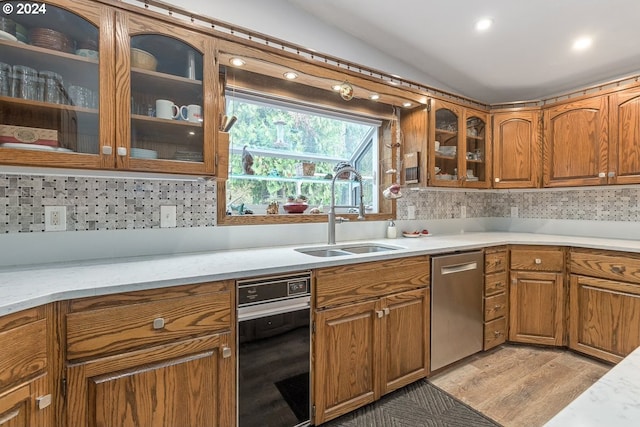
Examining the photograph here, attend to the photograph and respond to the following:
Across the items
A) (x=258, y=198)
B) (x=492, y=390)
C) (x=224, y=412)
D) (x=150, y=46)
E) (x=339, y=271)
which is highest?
(x=150, y=46)

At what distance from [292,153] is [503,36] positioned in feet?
5.91

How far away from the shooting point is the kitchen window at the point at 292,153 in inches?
84.4

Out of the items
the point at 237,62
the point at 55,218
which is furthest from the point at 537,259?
the point at 55,218

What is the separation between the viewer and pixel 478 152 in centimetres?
296

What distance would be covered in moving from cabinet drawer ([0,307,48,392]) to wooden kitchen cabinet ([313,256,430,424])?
1.05 m

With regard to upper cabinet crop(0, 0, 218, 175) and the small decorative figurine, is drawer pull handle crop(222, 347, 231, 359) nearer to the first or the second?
upper cabinet crop(0, 0, 218, 175)

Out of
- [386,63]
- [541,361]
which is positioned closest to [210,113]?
[386,63]

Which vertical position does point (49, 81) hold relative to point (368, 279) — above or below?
above

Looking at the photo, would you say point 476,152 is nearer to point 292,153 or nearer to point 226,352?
point 292,153

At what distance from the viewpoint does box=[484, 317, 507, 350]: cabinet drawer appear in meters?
2.39

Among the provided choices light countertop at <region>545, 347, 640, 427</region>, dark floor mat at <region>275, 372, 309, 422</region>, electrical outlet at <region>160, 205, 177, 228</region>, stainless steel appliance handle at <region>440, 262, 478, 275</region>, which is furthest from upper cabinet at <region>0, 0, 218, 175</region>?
stainless steel appliance handle at <region>440, 262, 478, 275</region>

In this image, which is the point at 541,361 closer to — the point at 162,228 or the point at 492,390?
the point at 492,390

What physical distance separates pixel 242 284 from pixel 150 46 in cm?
122

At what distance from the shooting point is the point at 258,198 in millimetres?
2232
